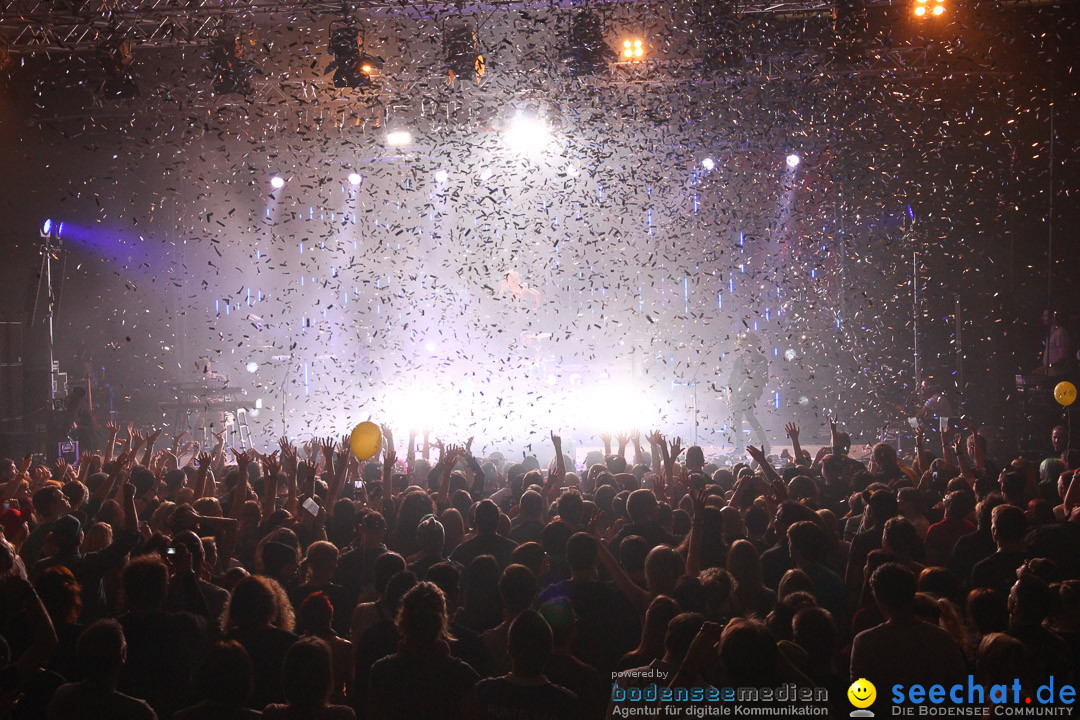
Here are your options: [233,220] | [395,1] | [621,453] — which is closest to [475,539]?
[621,453]

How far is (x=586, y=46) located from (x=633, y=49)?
7.17 feet

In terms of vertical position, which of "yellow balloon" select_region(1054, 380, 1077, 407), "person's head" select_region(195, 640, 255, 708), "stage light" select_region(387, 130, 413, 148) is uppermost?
"stage light" select_region(387, 130, 413, 148)

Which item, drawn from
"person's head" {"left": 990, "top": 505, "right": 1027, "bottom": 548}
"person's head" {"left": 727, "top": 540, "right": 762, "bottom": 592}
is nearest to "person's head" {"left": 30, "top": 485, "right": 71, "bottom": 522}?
"person's head" {"left": 727, "top": 540, "right": 762, "bottom": 592}

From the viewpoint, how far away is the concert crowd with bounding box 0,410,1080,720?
2.54 m

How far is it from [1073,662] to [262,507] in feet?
14.5

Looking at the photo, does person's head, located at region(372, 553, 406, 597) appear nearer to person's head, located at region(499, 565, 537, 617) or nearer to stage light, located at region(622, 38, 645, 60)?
person's head, located at region(499, 565, 537, 617)

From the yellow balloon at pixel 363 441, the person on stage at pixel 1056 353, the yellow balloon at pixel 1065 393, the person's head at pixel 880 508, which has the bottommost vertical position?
the person's head at pixel 880 508

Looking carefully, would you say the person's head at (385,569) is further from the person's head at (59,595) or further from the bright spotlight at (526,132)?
the bright spotlight at (526,132)

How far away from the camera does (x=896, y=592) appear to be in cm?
290

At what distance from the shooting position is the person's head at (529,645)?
8.36 ft

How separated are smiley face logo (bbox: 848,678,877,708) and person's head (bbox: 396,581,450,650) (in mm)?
1437

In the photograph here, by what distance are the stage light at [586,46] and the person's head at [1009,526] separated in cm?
806

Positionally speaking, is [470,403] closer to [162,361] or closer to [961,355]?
[162,361]

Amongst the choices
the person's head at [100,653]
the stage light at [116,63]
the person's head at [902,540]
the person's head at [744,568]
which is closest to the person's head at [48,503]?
the person's head at [100,653]
